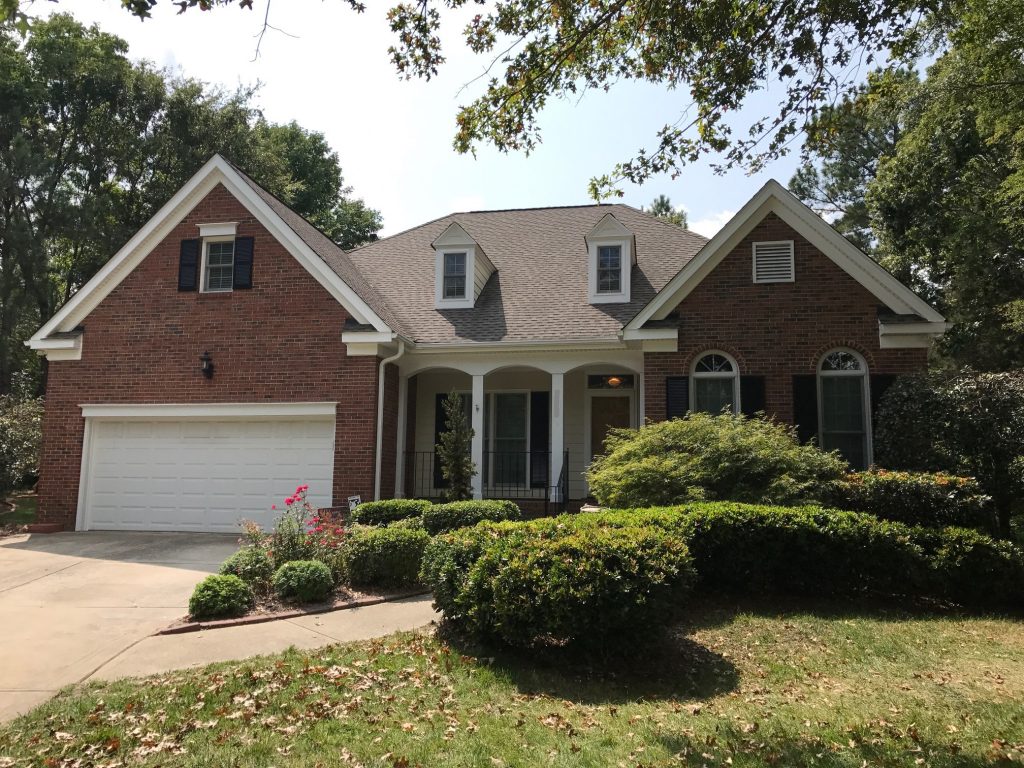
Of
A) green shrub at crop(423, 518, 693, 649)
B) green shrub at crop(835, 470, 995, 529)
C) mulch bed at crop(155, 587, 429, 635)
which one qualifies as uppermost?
green shrub at crop(835, 470, 995, 529)

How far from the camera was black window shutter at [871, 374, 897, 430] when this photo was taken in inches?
433

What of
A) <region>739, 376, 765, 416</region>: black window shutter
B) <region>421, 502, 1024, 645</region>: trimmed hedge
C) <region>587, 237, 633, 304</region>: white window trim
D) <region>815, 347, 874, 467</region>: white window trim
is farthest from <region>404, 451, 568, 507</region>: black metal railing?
<region>421, 502, 1024, 645</region>: trimmed hedge

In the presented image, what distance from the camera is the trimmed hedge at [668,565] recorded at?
529 centimetres

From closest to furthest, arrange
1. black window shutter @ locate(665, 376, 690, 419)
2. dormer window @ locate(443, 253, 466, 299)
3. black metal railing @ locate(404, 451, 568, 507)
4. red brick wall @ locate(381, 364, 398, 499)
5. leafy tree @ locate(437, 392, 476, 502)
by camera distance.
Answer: leafy tree @ locate(437, 392, 476, 502)
black window shutter @ locate(665, 376, 690, 419)
red brick wall @ locate(381, 364, 398, 499)
black metal railing @ locate(404, 451, 568, 507)
dormer window @ locate(443, 253, 466, 299)

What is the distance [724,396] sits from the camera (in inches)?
467

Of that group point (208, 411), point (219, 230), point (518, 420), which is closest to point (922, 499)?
point (518, 420)

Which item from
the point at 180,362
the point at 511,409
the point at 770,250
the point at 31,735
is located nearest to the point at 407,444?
the point at 511,409

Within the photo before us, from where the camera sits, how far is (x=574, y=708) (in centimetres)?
463

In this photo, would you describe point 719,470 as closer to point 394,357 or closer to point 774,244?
point 774,244

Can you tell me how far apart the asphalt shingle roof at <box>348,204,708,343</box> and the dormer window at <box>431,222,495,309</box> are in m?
0.25

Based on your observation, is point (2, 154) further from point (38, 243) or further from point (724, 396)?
point (724, 396)

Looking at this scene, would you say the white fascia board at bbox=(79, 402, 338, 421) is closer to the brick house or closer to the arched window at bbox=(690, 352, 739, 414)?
the brick house

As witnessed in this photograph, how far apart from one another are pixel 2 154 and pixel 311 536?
19.2 m

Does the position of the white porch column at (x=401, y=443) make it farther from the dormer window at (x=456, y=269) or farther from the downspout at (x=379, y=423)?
the dormer window at (x=456, y=269)
